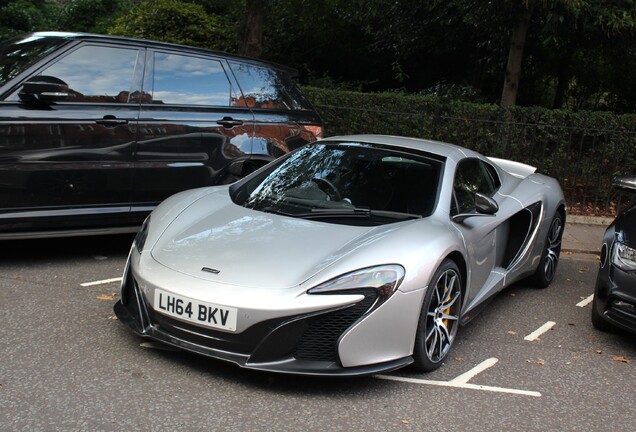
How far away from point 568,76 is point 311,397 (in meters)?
14.7

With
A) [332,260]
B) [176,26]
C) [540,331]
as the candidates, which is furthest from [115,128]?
[176,26]

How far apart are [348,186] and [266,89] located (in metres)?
2.49

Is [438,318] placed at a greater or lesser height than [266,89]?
lesser

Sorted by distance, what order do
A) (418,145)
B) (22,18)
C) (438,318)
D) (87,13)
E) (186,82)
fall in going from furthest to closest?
(22,18) < (87,13) < (186,82) < (418,145) < (438,318)

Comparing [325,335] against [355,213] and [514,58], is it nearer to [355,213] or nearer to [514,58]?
[355,213]

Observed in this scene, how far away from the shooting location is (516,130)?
10055 millimetres

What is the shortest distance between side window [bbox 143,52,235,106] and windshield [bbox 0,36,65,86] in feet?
2.72

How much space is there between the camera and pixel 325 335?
3.62 m

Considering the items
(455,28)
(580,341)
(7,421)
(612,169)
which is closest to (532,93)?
(455,28)

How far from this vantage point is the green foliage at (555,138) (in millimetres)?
9953

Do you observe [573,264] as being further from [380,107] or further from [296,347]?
[296,347]

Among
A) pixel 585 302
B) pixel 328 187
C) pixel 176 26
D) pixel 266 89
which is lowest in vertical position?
pixel 585 302

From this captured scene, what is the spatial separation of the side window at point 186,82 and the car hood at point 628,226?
3.53 meters

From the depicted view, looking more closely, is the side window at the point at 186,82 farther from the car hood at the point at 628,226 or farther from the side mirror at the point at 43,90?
the car hood at the point at 628,226
